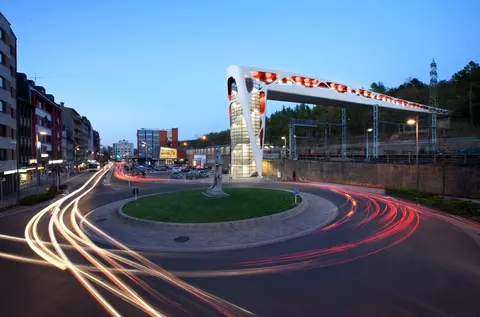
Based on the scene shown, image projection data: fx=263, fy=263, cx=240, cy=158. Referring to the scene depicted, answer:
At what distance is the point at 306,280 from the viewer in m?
8.26

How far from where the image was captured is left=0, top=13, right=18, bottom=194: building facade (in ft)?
94.7

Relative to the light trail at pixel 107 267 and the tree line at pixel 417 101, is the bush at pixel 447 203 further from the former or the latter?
the tree line at pixel 417 101

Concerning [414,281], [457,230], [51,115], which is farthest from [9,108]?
[457,230]

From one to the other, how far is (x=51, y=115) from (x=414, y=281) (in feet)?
233

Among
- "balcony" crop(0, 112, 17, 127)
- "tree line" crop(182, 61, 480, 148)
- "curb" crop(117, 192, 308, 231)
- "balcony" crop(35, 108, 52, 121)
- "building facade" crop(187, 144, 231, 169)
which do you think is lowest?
"curb" crop(117, 192, 308, 231)

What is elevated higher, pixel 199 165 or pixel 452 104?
pixel 452 104

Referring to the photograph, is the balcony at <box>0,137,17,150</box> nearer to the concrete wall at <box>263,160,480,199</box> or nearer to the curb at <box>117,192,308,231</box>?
the curb at <box>117,192,308,231</box>

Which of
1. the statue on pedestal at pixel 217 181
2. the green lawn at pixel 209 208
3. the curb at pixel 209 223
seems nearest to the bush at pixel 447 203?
the green lawn at pixel 209 208

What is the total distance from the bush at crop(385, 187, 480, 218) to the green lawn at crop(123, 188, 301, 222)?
9.57 metres

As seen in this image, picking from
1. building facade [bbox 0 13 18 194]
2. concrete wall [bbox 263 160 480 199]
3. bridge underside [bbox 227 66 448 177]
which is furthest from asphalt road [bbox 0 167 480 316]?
bridge underside [bbox 227 66 448 177]

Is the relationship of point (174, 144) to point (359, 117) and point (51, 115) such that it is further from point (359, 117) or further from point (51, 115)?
point (359, 117)

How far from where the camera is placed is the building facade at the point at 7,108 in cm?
2886

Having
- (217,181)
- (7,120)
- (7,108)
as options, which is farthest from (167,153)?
(217,181)

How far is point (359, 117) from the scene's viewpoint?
88.4m
